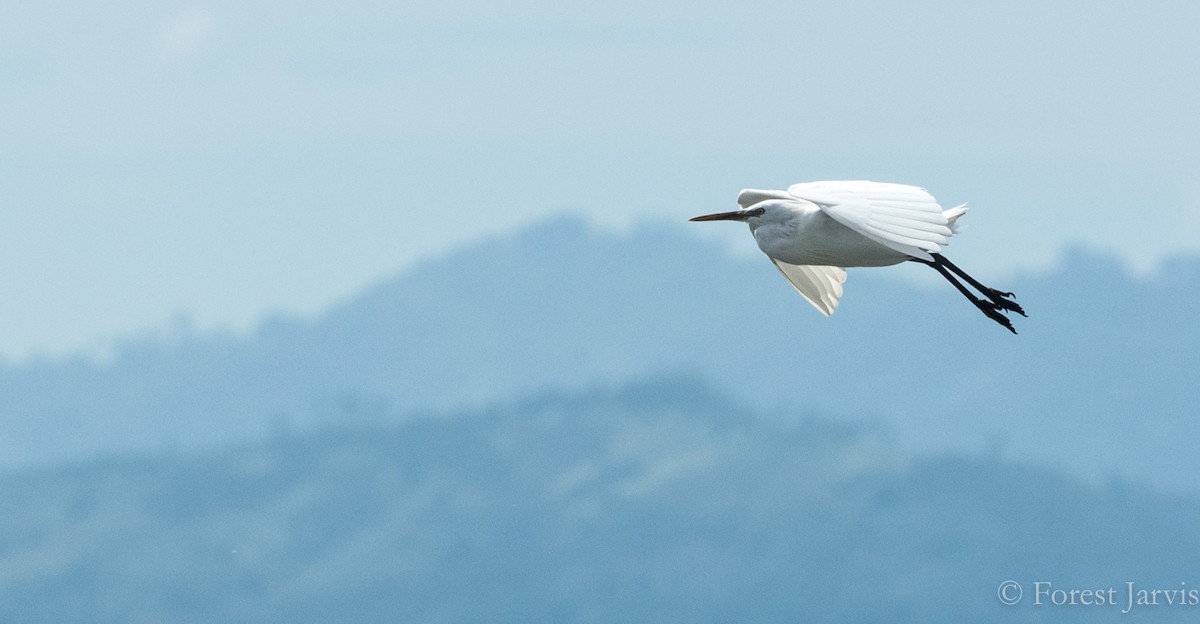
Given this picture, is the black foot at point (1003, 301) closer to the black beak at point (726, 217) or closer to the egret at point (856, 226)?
the egret at point (856, 226)

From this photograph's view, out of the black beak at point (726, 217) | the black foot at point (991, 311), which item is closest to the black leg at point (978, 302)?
the black foot at point (991, 311)

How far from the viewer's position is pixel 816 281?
2089 centimetres

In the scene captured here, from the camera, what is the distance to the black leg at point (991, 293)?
1822 cm

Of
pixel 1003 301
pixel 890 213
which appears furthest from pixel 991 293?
pixel 890 213

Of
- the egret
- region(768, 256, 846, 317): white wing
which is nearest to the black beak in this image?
the egret

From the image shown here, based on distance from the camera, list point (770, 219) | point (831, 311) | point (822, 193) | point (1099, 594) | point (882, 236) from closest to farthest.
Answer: point (882, 236)
point (822, 193)
point (770, 219)
point (831, 311)
point (1099, 594)

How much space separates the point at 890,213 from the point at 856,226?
0.40 m

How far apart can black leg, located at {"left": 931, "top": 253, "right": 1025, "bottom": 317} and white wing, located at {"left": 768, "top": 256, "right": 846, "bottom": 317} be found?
2.50 meters

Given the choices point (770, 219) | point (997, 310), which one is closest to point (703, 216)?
point (770, 219)

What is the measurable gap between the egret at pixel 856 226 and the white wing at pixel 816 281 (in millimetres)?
780

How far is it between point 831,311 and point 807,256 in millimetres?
2153

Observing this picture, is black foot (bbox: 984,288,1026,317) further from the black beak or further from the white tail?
the black beak

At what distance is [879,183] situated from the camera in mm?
17484

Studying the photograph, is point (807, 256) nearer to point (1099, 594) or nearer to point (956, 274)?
point (956, 274)
